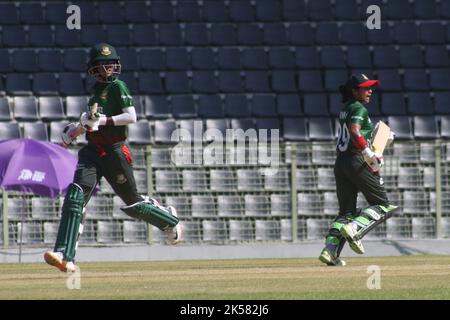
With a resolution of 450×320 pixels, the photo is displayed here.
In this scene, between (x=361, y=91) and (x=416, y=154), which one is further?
(x=416, y=154)

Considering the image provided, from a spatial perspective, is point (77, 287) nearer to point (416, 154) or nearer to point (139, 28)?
point (416, 154)

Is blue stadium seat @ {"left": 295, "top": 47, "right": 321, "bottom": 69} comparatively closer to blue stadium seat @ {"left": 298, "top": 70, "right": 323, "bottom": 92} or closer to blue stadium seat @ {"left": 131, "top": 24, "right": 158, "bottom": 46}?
blue stadium seat @ {"left": 298, "top": 70, "right": 323, "bottom": 92}

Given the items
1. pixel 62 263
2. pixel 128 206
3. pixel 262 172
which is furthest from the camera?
pixel 262 172

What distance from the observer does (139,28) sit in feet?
83.4

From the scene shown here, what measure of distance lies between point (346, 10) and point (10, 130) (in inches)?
281

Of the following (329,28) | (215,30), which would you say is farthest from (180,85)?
(329,28)

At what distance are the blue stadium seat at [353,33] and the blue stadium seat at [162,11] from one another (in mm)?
3268

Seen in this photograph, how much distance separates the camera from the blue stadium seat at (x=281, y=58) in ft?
80.9

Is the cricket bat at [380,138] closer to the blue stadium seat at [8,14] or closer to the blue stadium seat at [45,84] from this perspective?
the blue stadium seat at [45,84]

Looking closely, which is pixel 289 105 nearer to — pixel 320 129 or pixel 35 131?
pixel 320 129

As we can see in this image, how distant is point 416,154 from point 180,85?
482 cm

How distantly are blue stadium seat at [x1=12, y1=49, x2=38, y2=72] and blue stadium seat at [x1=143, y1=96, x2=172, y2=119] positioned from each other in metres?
2.36

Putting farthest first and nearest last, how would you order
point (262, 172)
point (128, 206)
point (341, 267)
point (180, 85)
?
point (180, 85) → point (262, 172) → point (341, 267) → point (128, 206)
